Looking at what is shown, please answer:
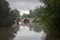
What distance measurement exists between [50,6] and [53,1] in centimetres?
274

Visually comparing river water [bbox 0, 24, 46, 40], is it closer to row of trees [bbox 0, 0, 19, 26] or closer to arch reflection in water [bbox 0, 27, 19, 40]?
arch reflection in water [bbox 0, 27, 19, 40]

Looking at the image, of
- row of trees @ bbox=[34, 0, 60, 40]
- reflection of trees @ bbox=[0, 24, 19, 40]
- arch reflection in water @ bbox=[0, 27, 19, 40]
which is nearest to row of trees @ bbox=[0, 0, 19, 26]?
arch reflection in water @ bbox=[0, 27, 19, 40]

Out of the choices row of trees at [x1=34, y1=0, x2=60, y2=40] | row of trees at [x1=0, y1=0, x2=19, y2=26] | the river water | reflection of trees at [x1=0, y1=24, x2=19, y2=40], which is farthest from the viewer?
row of trees at [x1=0, y1=0, x2=19, y2=26]

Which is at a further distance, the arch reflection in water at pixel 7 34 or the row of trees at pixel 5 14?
the row of trees at pixel 5 14

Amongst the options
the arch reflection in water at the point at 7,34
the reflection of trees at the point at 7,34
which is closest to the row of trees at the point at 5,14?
the arch reflection in water at the point at 7,34

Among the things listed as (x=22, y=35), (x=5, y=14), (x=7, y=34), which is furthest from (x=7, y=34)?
(x=5, y=14)

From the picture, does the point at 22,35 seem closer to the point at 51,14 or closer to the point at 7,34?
the point at 7,34

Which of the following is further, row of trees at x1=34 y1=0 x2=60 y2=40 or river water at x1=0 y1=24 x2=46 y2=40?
river water at x1=0 y1=24 x2=46 y2=40

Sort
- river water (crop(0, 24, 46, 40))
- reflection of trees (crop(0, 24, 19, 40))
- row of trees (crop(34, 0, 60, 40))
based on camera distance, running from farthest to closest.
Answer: river water (crop(0, 24, 46, 40))
reflection of trees (crop(0, 24, 19, 40))
row of trees (crop(34, 0, 60, 40))

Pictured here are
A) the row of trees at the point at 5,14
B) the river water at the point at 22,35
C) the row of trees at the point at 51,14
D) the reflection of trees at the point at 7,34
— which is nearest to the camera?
the row of trees at the point at 51,14

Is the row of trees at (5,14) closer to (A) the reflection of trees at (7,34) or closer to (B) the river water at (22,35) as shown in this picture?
(B) the river water at (22,35)

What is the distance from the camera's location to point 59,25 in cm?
2528

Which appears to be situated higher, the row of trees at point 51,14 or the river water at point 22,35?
the row of trees at point 51,14

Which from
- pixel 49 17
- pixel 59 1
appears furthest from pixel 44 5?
pixel 59 1
